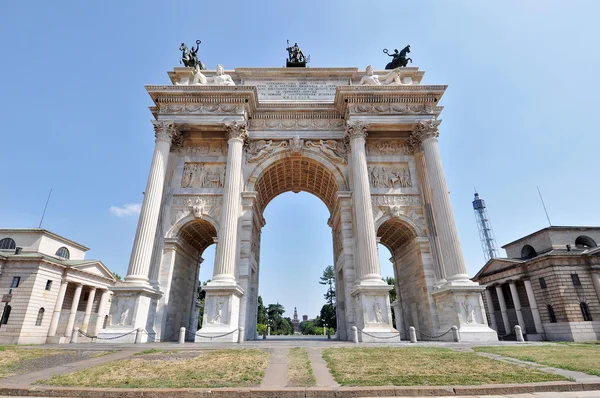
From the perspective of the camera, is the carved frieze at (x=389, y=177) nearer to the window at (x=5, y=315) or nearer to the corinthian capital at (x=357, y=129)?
the corinthian capital at (x=357, y=129)

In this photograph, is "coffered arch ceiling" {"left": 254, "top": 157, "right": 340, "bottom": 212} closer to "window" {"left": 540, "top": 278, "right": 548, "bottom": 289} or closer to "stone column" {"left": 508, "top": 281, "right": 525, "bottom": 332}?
"window" {"left": 540, "top": 278, "right": 548, "bottom": 289}

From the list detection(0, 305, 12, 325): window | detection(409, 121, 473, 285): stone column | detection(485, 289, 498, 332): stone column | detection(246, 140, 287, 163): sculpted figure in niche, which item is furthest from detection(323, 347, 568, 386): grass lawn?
detection(0, 305, 12, 325): window

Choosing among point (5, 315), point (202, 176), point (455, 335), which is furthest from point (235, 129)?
point (5, 315)

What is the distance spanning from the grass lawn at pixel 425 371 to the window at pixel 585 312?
3099cm

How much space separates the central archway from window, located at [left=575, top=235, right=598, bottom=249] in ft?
108

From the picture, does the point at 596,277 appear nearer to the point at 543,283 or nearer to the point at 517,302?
the point at 543,283

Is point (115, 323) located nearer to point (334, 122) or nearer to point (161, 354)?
point (161, 354)

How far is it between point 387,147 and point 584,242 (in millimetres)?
32071

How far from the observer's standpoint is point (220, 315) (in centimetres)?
1677

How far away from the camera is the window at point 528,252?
39.4 metres

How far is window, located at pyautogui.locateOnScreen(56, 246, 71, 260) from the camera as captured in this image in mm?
40963

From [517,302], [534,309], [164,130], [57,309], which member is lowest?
[534,309]

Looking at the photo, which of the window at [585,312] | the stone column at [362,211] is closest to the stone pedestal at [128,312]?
the stone column at [362,211]

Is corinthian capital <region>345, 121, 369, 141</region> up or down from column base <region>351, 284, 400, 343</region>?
up
